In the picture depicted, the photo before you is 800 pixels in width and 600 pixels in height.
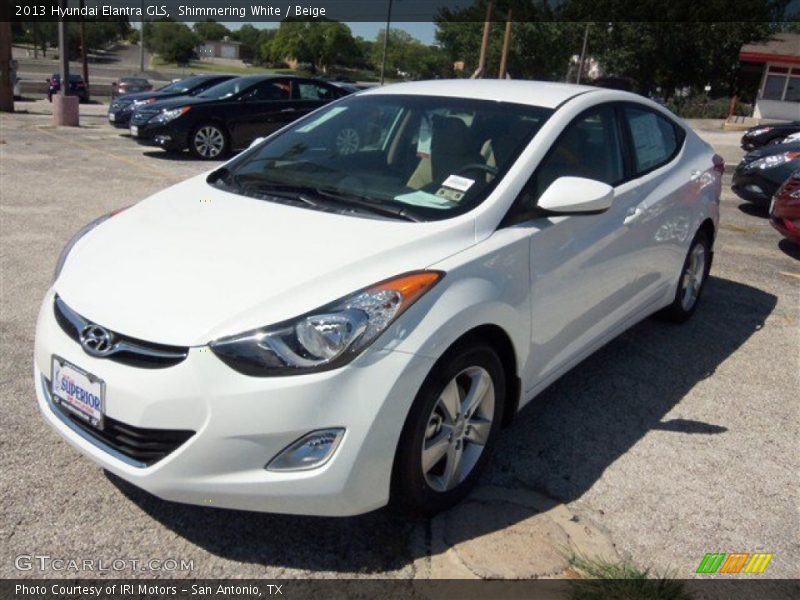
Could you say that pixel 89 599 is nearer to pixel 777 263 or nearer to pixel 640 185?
pixel 640 185

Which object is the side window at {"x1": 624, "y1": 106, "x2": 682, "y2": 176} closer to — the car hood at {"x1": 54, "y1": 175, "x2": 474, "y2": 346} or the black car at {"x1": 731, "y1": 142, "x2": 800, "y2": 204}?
the car hood at {"x1": 54, "y1": 175, "x2": 474, "y2": 346}

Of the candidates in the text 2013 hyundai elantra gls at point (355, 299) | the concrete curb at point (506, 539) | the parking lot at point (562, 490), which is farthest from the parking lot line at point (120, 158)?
the concrete curb at point (506, 539)

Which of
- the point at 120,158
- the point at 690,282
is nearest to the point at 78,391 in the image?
the point at 690,282

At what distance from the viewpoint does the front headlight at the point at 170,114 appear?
39.1 feet

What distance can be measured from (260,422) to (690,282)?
147 inches

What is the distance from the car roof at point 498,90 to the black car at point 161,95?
10.5 m

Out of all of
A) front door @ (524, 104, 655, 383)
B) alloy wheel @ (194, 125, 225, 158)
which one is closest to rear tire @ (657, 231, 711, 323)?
front door @ (524, 104, 655, 383)

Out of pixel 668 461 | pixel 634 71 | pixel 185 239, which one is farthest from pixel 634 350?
pixel 634 71

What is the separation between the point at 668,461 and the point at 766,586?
0.81m

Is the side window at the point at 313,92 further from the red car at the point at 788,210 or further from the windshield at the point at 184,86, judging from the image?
the red car at the point at 788,210

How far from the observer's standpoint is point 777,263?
732 cm

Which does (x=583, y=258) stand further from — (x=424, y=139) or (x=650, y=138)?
(x=650, y=138)

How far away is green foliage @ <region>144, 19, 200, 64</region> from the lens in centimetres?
6147

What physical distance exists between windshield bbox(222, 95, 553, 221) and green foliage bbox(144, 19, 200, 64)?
60.6 m
